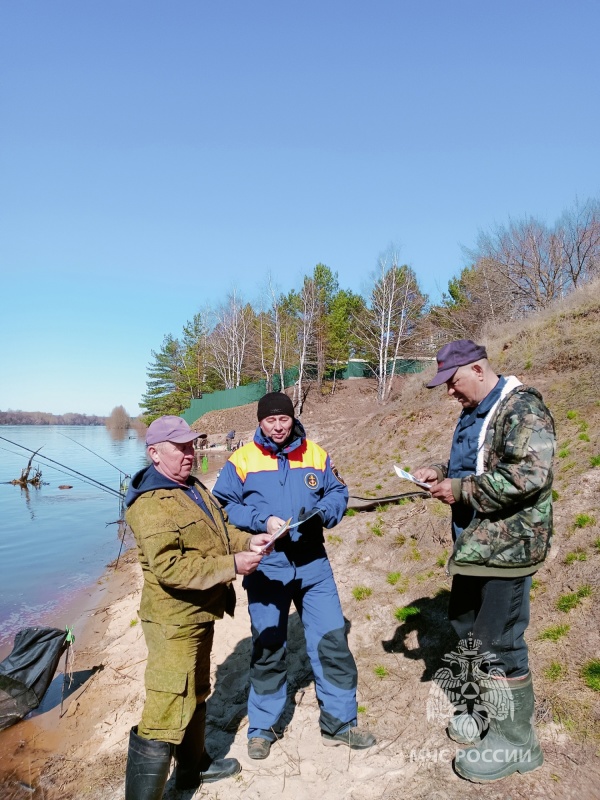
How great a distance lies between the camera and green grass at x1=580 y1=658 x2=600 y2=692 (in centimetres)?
308

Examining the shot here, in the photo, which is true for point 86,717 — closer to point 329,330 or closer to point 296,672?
point 296,672

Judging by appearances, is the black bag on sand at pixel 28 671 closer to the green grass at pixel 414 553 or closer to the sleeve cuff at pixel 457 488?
the green grass at pixel 414 553

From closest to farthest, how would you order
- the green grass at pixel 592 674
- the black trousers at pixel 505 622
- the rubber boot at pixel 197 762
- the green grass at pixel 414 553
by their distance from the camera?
1. the black trousers at pixel 505 622
2. the rubber boot at pixel 197 762
3. the green grass at pixel 592 674
4. the green grass at pixel 414 553

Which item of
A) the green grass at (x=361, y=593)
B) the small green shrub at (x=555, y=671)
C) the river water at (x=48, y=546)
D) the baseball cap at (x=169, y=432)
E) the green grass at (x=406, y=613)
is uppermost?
the baseball cap at (x=169, y=432)

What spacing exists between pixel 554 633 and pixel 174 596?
2.72 metres

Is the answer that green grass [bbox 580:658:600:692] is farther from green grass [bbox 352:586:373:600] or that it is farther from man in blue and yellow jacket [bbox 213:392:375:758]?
green grass [bbox 352:586:373:600]

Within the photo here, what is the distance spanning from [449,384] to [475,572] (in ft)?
3.21

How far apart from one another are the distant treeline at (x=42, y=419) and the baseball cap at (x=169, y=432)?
117460 mm

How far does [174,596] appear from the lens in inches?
103

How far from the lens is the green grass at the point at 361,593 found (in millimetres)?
5328

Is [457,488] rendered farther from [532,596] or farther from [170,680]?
[532,596]

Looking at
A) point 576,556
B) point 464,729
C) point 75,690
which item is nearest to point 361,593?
point 576,556

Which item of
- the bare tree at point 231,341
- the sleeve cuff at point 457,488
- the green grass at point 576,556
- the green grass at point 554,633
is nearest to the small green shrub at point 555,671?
the green grass at point 554,633

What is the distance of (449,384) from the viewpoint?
9.25 ft
